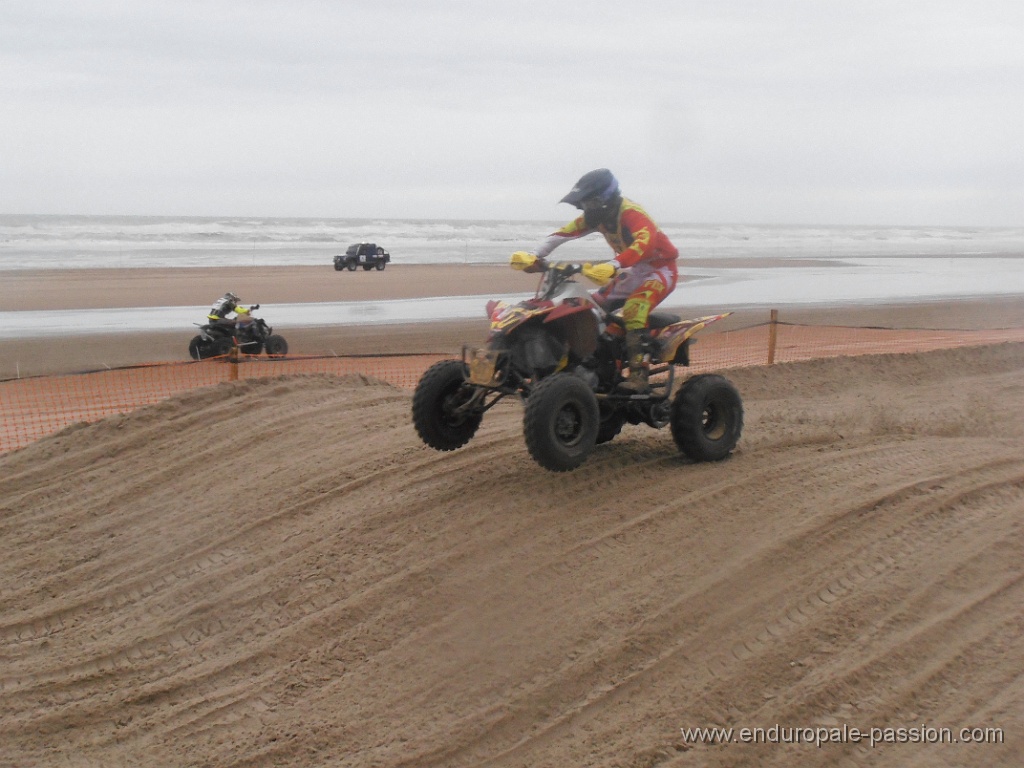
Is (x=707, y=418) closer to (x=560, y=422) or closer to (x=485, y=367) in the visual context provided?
(x=560, y=422)

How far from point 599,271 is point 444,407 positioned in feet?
4.81

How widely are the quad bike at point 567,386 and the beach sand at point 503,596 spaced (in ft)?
1.15

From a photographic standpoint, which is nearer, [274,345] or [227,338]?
[227,338]

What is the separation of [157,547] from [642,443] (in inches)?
151

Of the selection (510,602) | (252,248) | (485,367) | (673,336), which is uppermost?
(252,248)

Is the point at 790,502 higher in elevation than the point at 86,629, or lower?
higher

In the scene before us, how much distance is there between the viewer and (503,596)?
5770mm

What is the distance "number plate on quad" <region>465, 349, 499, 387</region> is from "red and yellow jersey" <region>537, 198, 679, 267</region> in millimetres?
999

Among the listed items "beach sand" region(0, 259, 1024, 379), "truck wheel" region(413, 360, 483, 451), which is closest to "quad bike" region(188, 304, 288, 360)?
"beach sand" region(0, 259, 1024, 379)

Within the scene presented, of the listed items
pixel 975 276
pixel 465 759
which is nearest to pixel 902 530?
pixel 465 759

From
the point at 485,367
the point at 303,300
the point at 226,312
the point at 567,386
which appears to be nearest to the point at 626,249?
the point at 567,386

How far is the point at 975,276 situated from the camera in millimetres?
41188

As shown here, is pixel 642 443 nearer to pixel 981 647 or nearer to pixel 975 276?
pixel 981 647

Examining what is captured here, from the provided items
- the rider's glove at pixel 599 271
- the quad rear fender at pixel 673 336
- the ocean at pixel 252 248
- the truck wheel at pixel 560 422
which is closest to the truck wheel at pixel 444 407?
the truck wheel at pixel 560 422
